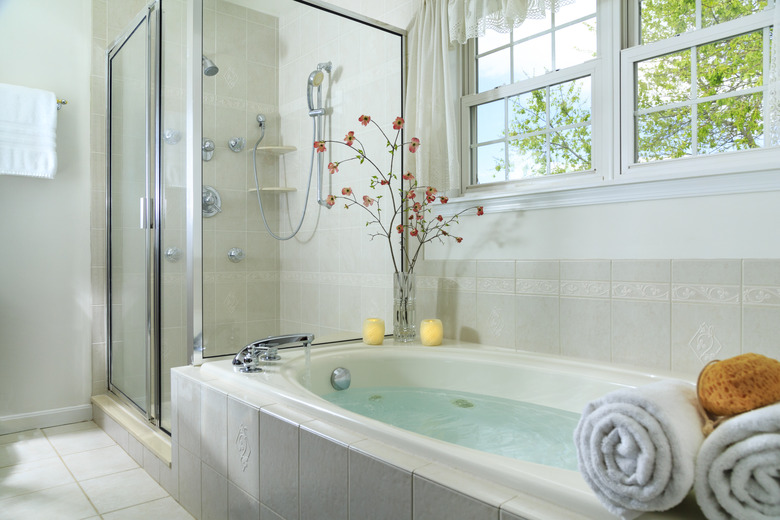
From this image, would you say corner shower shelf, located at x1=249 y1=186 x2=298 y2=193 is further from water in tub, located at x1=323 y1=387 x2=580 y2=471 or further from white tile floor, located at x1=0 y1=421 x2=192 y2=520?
white tile floor, located at x1=0 y1=421 x2=192 y2=520

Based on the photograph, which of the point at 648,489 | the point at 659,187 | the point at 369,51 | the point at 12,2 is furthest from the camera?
the point at 12,2

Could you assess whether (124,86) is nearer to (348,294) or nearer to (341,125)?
(341,125)

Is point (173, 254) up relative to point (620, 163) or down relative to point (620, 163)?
down

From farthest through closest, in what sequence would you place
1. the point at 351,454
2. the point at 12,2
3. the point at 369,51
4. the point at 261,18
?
the point at 12,2 → the point at 369,51 → the point at 261,18 → the point at 351,454

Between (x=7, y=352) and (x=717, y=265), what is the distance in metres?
3.23

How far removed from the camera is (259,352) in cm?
183

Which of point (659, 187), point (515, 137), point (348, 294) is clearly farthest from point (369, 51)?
point (659, 187)

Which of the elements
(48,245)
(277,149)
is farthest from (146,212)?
(48,245)

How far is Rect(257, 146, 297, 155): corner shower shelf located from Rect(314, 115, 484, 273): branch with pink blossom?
0.13 metres

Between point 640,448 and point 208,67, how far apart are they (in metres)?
1.95

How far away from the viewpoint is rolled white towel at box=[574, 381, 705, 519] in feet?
2.40

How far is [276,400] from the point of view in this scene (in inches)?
58.9

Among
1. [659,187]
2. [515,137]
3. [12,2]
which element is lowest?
[659,187]

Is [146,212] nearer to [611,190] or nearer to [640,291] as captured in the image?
[611,190]
